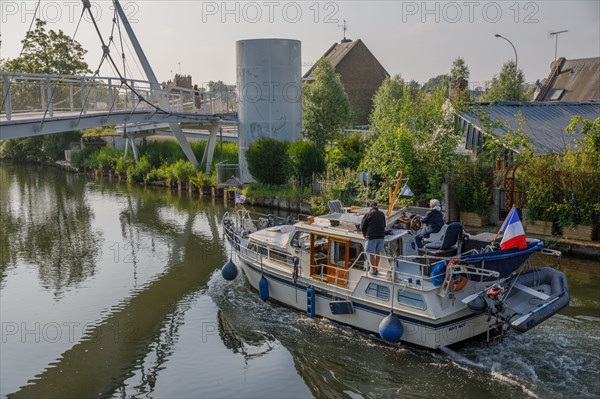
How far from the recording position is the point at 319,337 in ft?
50.1

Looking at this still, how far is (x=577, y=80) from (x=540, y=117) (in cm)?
1997

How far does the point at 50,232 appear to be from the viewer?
28281 millimetres

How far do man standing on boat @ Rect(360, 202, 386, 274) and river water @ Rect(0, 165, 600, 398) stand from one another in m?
2.09

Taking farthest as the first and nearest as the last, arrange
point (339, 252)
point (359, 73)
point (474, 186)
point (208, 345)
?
point (359, 73)
point (474, 186)
point (339, 252)
point (208, 345)

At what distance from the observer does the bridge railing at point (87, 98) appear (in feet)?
70.6

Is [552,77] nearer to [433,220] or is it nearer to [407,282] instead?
[433,220]

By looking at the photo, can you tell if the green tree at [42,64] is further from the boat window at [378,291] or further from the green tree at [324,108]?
the boat window at [378,291]

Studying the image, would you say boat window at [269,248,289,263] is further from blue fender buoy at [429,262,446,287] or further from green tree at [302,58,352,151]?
green tree at [302,58,352,151]

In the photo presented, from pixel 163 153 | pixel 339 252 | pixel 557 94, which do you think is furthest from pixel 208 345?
pixel 557 94

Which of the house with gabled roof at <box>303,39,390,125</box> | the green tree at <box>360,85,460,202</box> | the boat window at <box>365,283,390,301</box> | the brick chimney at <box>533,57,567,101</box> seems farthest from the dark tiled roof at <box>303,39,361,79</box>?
the boat window at <box>365,283,390,301</box>

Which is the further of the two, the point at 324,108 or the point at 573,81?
the point at 573,81

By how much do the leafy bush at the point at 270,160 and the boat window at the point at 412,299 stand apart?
65.2ft

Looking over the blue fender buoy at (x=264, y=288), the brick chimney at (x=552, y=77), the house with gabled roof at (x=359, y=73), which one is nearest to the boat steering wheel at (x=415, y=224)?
the blue fender buoy at (x=264, y=288)

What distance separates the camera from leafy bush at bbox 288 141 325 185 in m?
32.6
